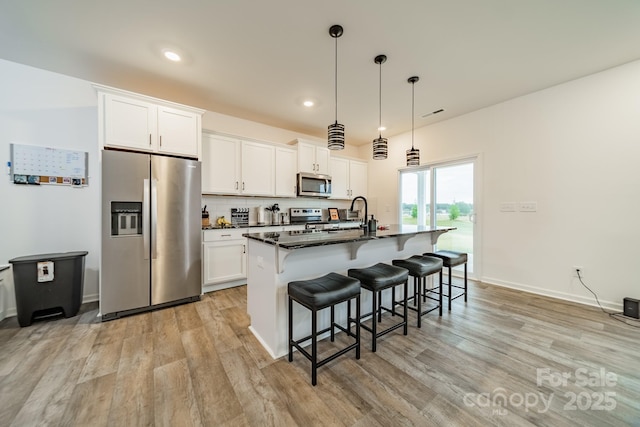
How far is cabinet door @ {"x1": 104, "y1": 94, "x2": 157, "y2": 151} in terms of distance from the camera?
255 cm

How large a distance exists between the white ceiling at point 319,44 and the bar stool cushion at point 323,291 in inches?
86.3

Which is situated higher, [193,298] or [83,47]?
[83,47]

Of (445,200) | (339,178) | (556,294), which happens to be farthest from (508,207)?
(339,178)

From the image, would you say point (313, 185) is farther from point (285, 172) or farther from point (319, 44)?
point (319, 44)

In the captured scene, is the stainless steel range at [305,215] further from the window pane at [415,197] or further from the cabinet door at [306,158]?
the window pane at [415,197]

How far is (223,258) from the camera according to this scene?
133 inches

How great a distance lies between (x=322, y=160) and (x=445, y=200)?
2470 mm

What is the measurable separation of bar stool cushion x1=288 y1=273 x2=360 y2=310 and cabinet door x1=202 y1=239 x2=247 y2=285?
199cm

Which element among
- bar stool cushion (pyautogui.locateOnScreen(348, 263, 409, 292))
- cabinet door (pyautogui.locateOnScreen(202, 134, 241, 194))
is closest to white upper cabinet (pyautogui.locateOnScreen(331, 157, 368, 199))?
cabinet door (pyautogui.locateOnScreen(202, 134, 241, 194))

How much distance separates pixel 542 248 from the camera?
10.4 feet

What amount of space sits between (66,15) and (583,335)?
5355 mm

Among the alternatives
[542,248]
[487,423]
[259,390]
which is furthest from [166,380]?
[542,248]

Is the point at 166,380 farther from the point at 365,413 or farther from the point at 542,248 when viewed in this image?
the point at 542,248

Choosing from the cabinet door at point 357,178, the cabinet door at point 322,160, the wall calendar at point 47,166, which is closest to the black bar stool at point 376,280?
the cabinet door at point 322,160
